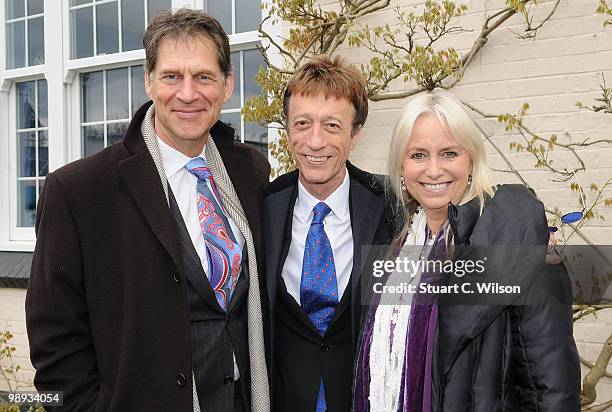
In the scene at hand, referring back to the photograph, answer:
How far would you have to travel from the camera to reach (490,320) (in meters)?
1.52

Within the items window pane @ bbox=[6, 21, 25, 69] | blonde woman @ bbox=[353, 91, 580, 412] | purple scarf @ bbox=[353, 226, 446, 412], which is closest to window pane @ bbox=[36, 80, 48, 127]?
window pane @ bbox=[6, 21, 25, 69]

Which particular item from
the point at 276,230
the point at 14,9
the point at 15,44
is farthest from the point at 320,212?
the point at 14,9

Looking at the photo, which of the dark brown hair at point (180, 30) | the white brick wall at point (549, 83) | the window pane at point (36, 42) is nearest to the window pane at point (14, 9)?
the window pane at point (36, 42)

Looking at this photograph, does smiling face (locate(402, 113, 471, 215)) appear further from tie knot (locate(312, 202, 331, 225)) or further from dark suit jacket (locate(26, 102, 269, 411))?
dark suit jacket (locate(26, 102, 269, 411))

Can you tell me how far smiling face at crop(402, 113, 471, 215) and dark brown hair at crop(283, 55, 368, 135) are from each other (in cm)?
39

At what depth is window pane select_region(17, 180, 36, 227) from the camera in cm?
534

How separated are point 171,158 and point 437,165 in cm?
88

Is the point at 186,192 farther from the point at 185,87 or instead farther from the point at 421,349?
the point at 421,349

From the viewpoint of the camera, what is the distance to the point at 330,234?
222cm

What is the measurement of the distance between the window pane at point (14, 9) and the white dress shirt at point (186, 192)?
13.2ft

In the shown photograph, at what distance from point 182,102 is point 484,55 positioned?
198 centimetres

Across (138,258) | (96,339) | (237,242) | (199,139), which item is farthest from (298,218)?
(96,339)

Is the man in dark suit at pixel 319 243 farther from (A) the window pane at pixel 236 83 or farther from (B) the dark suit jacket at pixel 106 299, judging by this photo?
(A) the window pane at pixel 236 83

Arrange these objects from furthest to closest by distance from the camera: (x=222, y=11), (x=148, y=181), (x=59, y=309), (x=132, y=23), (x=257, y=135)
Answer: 1. (x=132, y=23)
2. (x=222, y=11)
3. (x=257, y=135)
4. (x=148, y=181)
5. (x=59, y=309)
